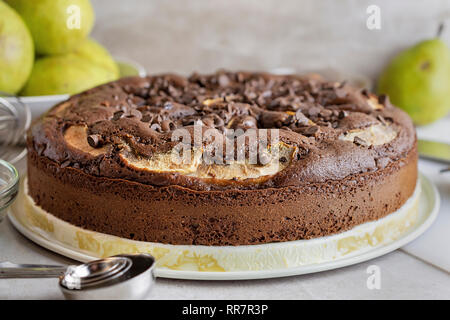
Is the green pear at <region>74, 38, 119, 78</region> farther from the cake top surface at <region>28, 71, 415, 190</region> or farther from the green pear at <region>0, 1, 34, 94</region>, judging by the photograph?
the cake top surface at <region>28, 71, 415, 190</region>

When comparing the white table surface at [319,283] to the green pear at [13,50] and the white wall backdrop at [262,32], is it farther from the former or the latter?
the white wall backdrop at [262,32]

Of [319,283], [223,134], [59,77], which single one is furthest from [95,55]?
[319,283]

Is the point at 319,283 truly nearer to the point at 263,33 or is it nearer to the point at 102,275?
the point at 102,275

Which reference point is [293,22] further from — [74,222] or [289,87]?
[74,222]

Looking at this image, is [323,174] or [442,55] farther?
[442,55]
